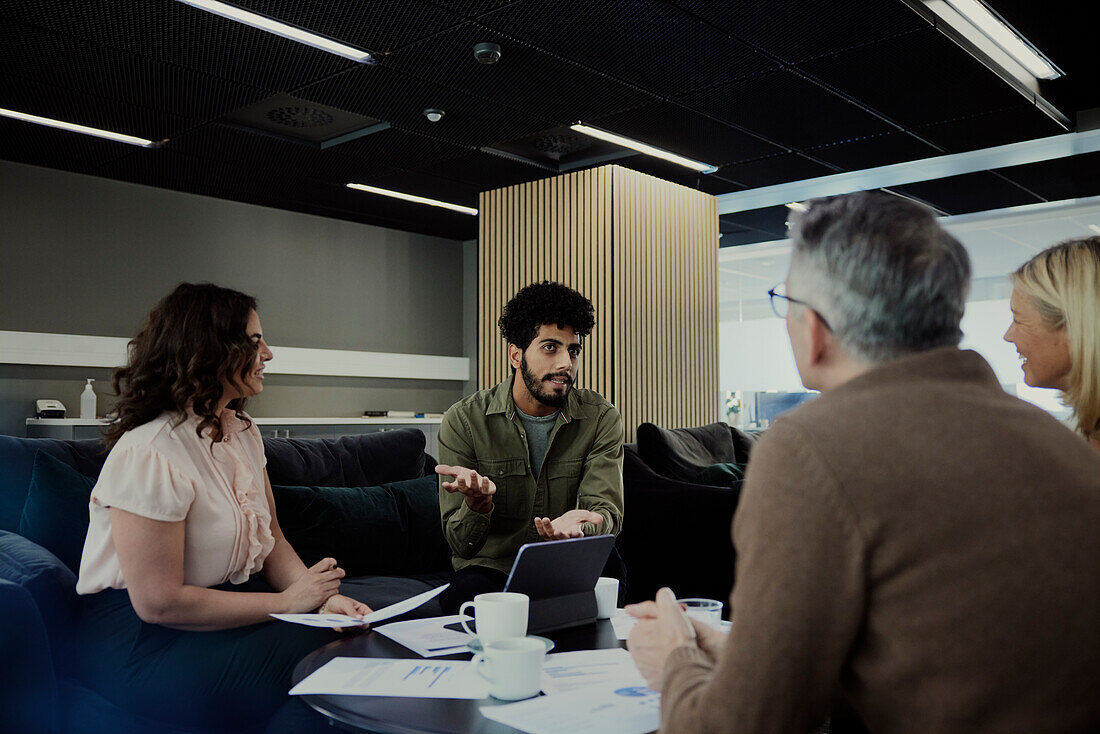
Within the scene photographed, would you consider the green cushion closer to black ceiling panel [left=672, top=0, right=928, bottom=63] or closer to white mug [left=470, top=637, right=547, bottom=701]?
black ceiling panel [left=672, top=0, right=928, bottom=63]

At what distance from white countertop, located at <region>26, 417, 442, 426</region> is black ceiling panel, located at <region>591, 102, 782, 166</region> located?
3123 mm

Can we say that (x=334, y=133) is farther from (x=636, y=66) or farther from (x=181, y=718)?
(x=181, y=718)

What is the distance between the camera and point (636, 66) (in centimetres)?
429

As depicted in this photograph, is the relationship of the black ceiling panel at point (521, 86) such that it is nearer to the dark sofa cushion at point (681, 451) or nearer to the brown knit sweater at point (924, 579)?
the dark sofa cushion at point (681, 451)

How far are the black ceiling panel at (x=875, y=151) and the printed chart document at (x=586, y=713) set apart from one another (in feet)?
16.2

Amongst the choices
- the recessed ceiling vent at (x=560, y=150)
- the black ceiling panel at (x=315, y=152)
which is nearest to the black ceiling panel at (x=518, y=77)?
the recessed ceiling vent at (x=560, y=150)

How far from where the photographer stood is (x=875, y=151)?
227 inches

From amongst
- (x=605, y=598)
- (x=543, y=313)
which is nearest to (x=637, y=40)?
(x=543, y=313)

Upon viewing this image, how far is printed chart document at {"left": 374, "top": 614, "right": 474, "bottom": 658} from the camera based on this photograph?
1.53m

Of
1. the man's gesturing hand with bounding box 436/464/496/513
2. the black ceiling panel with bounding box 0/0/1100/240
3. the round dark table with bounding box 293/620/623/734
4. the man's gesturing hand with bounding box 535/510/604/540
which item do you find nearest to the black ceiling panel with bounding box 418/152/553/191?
the black ceiling panel with bounding box 0/0/1100/240

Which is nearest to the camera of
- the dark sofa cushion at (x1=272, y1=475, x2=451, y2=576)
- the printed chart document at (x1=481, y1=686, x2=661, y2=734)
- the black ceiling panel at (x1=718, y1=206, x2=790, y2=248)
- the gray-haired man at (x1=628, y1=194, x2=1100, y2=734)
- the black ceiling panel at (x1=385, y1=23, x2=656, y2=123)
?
the gray-haired man at (x1=628, y1=194, x2=1100, y2=734)

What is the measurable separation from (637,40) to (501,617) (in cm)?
325

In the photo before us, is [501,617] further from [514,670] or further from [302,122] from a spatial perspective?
[302,122]

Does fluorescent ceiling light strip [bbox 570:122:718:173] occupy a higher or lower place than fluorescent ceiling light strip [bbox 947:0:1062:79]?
lower
